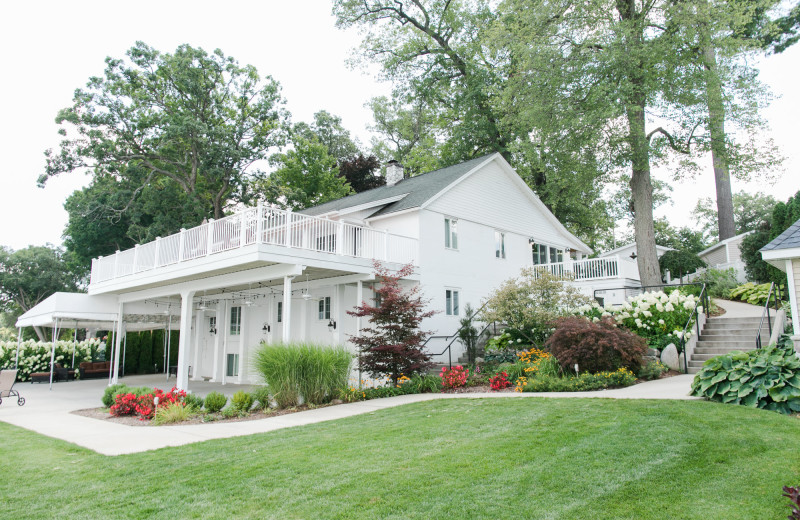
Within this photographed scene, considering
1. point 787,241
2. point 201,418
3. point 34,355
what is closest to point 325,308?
point 201,418

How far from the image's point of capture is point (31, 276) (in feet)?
138

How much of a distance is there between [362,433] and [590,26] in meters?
18.4

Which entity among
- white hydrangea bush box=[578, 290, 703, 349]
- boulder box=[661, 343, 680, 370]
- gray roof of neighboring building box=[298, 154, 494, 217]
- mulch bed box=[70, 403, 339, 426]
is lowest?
mulch bed box=[70, 403, 339, 426]

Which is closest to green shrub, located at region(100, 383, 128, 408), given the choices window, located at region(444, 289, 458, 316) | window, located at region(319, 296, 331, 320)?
window, located at region(319, 296, 331, 320)

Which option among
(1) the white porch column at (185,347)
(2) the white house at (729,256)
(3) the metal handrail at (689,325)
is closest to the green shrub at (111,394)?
(1) the white porch column at (185,347)

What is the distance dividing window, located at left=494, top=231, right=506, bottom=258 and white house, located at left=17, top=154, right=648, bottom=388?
44mm

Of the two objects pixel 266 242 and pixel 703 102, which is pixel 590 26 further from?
pixel 266 242

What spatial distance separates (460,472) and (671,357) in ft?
31.0

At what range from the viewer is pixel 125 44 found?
28.6 metres

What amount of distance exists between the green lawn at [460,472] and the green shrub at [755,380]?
18.4 inches

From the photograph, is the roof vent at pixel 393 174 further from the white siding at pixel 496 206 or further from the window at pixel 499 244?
the window at pixel 499 244

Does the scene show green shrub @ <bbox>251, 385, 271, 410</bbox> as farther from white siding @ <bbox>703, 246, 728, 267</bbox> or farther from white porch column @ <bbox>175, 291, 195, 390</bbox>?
white siding @ <bbox>703, 246, 728, 267</bbox>

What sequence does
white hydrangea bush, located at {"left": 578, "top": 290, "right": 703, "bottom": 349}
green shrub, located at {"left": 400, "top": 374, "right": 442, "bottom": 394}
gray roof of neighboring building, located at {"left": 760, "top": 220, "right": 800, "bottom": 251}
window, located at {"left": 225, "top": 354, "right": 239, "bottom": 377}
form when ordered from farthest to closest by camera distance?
window, located at {"left": 225, "top": 354, "right": 239, "bottom": 377}
white hydrangea bush, located at {"left": 578, "top": 290, "right": 703, "bottom": 349}
green shrub, located at {"left": 400, "top": 374, "right": 442, "bottom": 394}
gray roof of neighboring building, located at {"left": 760, "top": 220, "right": 800, "bottom": 251}

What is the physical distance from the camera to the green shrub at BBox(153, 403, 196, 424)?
32.3 feet
